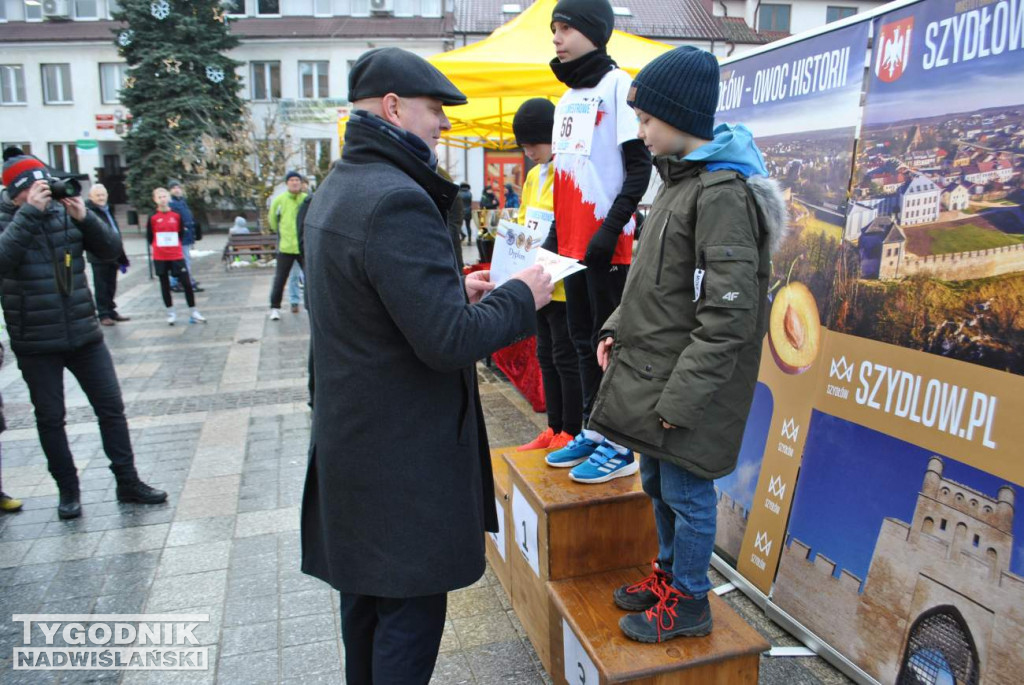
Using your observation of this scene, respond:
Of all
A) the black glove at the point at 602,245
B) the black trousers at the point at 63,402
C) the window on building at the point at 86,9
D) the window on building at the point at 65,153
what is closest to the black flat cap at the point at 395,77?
the black glove at the point at 602,245

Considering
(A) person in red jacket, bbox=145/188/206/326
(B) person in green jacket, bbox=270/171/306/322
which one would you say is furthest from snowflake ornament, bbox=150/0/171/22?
(B) person in green jacket, bbox=270/171/306/322

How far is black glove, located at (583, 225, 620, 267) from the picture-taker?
2.69 m

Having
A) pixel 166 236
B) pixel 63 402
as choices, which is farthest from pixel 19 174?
pixel 166 236

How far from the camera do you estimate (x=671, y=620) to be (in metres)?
2.11

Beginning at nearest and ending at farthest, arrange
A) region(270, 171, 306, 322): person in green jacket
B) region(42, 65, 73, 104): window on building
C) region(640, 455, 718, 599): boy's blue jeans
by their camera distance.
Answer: region(640, 455, 718, 599): boy's blue jeans
region(270, 171, 306, 322): person in green jacket
region(42, 65, 73, 104): window on building

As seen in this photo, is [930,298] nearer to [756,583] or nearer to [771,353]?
[771,353]

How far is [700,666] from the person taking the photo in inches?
79.4

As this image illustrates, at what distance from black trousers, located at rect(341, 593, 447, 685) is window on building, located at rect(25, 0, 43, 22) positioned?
44.9 meters

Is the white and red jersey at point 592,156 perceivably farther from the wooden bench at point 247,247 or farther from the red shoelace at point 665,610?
the wooden bench at point 247,247

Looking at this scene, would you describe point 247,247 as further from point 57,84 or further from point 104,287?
point 57,84

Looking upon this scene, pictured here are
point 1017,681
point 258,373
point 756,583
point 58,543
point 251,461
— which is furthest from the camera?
point 258,373

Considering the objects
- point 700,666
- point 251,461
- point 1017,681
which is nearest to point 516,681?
point 700,666

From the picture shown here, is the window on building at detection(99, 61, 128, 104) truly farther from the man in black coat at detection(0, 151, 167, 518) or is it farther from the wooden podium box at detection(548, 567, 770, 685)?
the wooden podium box at detection(548, 567, 770, 685)

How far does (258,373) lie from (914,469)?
21.4ft
